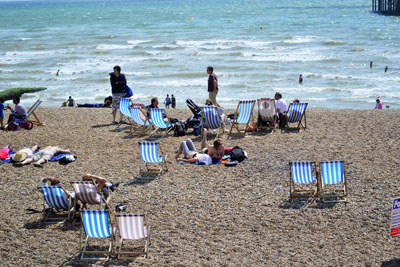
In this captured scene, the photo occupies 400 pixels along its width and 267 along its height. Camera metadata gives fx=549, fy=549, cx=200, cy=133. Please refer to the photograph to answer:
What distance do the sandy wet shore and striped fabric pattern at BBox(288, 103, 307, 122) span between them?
0.37m

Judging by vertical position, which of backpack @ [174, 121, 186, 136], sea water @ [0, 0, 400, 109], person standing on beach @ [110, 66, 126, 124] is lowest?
sea water @ [0, 0, 400, 109]

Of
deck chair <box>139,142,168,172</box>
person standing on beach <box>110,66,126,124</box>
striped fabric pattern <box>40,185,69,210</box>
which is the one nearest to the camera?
striped fabric pattern <box>40,185,69,210</box>

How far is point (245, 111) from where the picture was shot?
37.2 feet

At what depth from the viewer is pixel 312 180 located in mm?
7863

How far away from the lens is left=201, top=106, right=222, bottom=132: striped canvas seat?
11.1 m

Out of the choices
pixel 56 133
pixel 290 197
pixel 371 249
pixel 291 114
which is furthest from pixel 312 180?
pixel 56 133

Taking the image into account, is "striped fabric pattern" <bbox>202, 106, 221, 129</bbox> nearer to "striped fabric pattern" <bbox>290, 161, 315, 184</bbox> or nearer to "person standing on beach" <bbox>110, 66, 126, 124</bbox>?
"person standing on beach" <bbox>110, 66, 126, 124</bbox>

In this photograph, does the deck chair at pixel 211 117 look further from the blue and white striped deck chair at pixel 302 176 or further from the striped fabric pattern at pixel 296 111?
the blue and white striped deck chair at pixel 302 176

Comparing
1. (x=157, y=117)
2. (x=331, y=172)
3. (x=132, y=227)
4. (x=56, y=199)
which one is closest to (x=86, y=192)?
(x=56, y=199)

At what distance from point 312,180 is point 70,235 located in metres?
3.43

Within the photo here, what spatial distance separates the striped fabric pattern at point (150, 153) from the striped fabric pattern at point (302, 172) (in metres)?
2.31

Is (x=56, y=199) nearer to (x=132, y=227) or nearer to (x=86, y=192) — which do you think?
(x=86, y=192)

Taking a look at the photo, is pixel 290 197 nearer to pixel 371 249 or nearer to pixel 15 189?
pixel 371 249

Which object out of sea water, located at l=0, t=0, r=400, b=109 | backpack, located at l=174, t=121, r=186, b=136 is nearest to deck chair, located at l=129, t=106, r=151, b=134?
backpack, located at l=174, t=121, r=186, b=136
